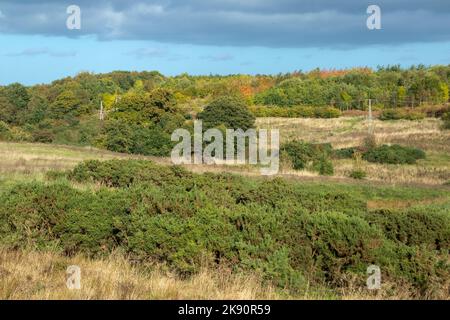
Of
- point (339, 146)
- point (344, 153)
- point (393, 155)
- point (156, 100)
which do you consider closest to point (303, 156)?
point (393, 155)

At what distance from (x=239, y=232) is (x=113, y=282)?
7.17 feet

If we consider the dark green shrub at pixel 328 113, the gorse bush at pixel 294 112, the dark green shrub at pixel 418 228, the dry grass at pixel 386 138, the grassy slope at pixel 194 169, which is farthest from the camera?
the gorse bush at pixel 294 112

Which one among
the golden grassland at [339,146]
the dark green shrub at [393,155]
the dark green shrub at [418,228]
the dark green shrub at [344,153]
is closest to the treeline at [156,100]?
the golden grassland at [339,146]

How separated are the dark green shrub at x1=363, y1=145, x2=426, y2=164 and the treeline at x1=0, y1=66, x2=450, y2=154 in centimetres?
1568

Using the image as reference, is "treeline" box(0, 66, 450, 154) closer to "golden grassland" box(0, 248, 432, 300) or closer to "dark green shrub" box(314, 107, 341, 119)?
"dark green shrub" box(314, 107, 341, 119)

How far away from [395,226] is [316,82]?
89.6 meters

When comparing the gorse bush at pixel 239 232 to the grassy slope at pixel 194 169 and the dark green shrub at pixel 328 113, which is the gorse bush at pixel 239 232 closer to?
the grassy slope at pixel 194 169

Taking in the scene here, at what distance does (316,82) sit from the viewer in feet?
317

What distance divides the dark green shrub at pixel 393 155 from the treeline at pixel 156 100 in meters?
15.7

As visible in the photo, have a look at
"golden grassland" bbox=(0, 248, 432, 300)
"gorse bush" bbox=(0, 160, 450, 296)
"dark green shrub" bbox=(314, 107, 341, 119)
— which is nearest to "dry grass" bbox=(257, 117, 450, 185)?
"dark green shrub" bbox=(314, 107, 341, 119)

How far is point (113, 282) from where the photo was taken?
6230 millimetres

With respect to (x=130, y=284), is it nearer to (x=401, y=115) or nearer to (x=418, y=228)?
(x=418, y=228)

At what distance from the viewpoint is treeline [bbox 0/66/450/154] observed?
178 feet

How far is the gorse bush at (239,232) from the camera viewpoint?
7.50 meters
